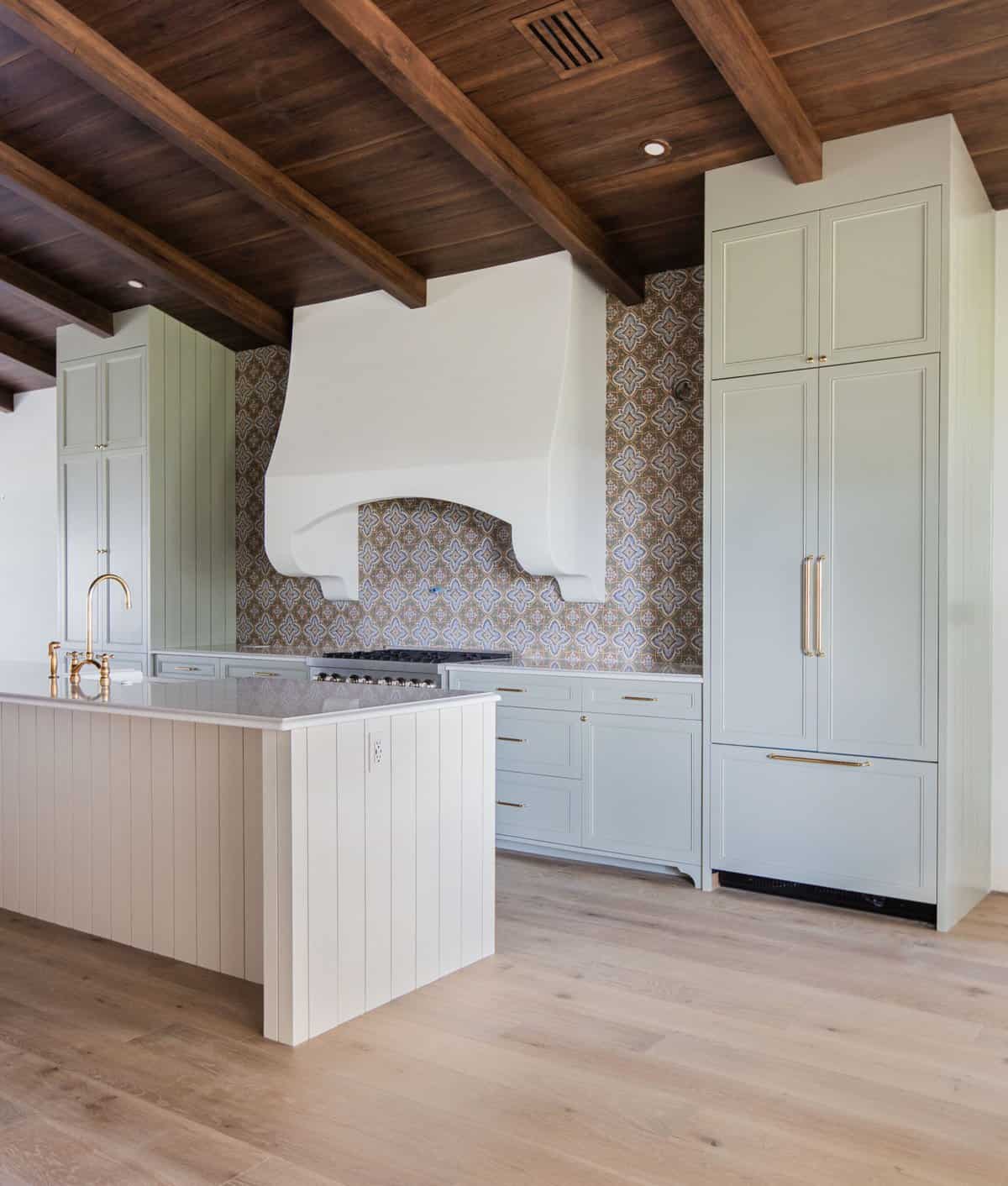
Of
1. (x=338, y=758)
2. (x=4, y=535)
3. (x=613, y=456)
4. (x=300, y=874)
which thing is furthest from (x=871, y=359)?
(x=4, y=535)

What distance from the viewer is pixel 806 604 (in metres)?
3.95

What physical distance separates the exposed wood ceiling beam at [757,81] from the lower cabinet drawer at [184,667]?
3.84 meters

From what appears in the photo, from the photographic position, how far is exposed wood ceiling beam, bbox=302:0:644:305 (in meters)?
3.38

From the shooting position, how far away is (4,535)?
7.91m

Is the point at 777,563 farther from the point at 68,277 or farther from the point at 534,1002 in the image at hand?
the point at 68,277

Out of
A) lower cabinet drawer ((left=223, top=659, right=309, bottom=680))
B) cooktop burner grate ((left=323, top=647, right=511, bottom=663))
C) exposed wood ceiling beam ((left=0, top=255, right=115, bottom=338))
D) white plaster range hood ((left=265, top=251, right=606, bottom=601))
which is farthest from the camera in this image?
exposed wood ceiling beam ((left=0, top=255, right=115, bottom=338))

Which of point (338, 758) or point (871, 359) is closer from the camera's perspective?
point (338, 758)

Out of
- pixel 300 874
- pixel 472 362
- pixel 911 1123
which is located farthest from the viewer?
pixel 472 362

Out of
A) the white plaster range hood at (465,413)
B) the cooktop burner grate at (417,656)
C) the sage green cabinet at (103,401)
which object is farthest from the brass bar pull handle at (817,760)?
the sage green cabinet at (103,401)

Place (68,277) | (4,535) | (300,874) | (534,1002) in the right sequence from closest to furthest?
1. (300,874)
2. (534,1002)
3. (68,277)
4. (4,535)

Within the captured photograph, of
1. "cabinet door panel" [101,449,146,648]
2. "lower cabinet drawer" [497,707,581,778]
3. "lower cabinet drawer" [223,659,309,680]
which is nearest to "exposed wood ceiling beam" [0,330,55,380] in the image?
"cabinet door panel" [101,449,146,648]

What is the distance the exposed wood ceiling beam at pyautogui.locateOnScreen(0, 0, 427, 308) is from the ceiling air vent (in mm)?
1454

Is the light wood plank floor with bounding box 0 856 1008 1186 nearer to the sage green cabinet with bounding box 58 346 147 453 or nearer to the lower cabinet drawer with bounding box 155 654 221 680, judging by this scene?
the lower cabinet drawer with bounding box 155 654 221 680

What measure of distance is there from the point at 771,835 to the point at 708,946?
67cm
